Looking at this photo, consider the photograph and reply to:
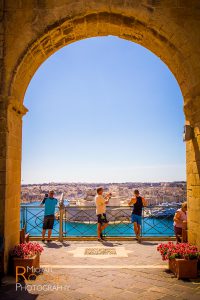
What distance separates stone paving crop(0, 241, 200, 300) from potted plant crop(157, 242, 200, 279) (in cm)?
15

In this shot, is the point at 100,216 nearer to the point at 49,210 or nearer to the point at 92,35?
the point at 49,210

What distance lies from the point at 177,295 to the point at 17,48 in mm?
5270

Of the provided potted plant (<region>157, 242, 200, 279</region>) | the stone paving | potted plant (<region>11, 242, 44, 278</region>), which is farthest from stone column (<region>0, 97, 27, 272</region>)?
potted plant (<region>157, 242, 200, 279</region>)

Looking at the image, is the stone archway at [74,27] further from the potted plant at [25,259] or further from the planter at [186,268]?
the planter at [186,268]

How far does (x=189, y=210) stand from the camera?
5.98m

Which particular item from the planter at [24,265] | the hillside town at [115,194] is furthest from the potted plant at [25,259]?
the hillside town at [115,194]

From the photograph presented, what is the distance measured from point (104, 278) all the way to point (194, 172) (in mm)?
2724

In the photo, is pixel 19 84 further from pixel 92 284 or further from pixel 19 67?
pixel 92 284

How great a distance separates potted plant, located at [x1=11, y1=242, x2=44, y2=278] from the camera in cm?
514

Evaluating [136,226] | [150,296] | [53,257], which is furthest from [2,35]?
[136,226]

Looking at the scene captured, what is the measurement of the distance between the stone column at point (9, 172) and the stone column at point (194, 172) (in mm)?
3645

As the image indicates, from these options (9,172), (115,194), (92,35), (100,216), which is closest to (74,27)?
(92,35)

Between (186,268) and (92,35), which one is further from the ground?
(92,35)

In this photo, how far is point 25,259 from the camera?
521 cm
